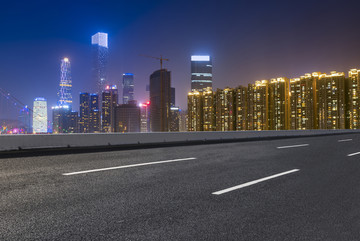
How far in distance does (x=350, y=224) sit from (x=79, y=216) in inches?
135

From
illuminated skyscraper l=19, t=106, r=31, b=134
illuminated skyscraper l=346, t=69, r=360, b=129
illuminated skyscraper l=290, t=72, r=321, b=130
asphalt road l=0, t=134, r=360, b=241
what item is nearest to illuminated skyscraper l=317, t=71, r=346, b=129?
illuminated skyscraper l=346, t=69, r=360, b=129

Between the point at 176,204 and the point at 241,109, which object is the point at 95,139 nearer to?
the point at 176,204

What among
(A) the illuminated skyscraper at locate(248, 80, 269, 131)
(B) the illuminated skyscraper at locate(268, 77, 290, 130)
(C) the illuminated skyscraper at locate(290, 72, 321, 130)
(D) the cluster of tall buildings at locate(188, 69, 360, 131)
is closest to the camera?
(D) the cluster of tall buildings at locate(188, 69, 360, 131)

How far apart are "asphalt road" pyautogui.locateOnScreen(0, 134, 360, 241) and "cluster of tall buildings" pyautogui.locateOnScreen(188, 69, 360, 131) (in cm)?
15520

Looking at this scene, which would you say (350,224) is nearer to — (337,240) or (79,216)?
(337,240)

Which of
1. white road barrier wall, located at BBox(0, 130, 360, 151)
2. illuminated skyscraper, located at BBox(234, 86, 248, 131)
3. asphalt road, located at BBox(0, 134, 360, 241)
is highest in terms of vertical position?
illuminated skyscraper, located at BBox(234, 86, 248, 131)

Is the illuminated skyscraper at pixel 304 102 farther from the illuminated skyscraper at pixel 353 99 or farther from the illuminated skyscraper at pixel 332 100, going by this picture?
the illuminated skyscraper at pixel 353 99

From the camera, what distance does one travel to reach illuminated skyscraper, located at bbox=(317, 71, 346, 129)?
485 ft

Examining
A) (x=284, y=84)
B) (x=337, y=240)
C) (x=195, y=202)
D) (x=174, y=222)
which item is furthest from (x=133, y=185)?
(x=284, y=84)

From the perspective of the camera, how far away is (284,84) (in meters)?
180

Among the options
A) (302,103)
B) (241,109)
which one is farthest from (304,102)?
(241,109)

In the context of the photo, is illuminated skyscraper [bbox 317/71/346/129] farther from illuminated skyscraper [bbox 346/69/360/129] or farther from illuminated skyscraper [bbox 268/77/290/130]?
illuminated skyscraper [bbox 268/77/290/130]

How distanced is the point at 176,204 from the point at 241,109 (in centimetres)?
19421

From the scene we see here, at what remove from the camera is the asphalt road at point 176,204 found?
2.96 m
